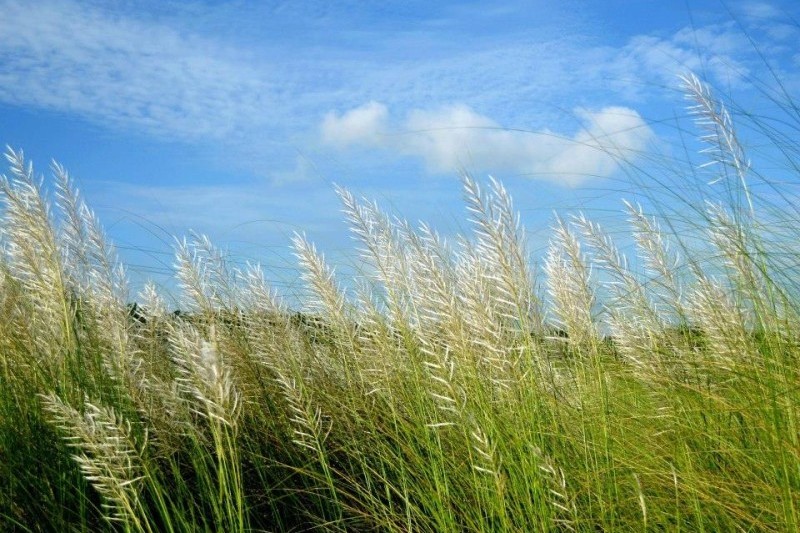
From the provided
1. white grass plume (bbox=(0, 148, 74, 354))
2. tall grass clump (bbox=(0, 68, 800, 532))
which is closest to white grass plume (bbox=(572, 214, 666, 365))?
tall grass clump (bbox=(0, 68, 800, 532))

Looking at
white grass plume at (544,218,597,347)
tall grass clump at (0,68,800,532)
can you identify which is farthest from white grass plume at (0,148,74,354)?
white grass plume at (544,218,597,347)

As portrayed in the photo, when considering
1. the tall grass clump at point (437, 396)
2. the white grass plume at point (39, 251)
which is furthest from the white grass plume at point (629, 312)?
the white grass plume at point (39, 251)

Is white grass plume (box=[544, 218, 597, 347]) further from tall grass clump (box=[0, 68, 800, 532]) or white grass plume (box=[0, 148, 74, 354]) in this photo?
white grass plume (box=[0, 148, 74, 354])

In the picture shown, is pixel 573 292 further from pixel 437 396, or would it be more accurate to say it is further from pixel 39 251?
pixel 39 251

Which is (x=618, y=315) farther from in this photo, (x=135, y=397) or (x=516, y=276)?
(x=135, y=397)

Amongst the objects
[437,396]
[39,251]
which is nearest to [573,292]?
[437,396]

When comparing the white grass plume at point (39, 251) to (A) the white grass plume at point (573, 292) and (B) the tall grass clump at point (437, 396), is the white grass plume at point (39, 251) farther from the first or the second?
(A) the white grass plume at point (573, 292)

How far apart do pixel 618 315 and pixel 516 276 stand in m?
1.32

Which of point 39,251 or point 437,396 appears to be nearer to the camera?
point 437,396

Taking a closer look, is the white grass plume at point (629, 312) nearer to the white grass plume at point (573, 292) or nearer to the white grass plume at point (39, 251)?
the white grass plume at point (573, 292)

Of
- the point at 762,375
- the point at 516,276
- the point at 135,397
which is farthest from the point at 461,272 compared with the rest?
the point at 135,397

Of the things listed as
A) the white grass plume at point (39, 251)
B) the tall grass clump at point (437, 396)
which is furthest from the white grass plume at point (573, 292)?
the white grass plume at point (39, 251)

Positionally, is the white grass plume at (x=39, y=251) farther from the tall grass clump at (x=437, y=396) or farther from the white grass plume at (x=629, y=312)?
the white grass plume at (x=629, y=312)

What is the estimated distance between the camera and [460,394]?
262 cm
